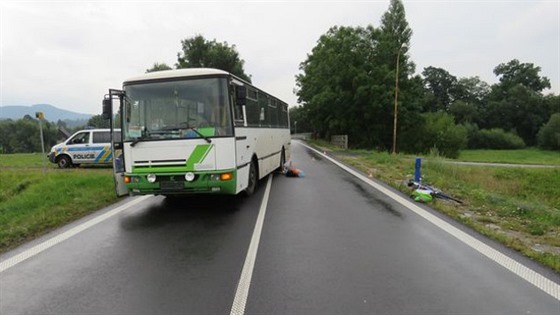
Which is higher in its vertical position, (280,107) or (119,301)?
(280,107)

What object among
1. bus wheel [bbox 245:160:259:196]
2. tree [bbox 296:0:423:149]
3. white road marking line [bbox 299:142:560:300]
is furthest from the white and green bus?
tree [bbox 296:0:423:149]

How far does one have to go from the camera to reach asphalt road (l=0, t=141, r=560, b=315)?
3.98 meters

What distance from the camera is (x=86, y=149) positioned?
61.5 feet

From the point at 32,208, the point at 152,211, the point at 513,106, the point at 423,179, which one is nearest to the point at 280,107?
the point at 423,179

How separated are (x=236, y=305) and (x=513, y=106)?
97.8 metres

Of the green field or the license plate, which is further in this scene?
the green field

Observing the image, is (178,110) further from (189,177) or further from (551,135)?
(551,135)

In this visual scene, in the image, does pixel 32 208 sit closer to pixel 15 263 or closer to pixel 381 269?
pixel 15 263

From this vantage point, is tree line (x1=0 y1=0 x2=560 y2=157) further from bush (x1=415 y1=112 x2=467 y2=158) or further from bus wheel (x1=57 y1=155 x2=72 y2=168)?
bus wheel (x1=57 y1=155 x2=72 y2=168)

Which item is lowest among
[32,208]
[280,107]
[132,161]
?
[32,208]

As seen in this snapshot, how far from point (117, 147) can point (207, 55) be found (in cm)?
4750

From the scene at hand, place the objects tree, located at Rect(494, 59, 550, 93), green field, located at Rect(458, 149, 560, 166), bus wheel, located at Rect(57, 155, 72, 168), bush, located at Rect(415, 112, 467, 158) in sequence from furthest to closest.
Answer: tree, located at Rect(494, 59, 550, 93), bush, located at Rect(415, 112, 467, 158), green field, located at Rect(458, 149, 560, 166), bus wheel, located at Rect(57, 155, 72, 168)

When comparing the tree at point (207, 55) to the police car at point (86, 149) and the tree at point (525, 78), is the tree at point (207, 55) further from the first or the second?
the tree at point (525, 78)

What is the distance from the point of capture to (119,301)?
4.07 meters
